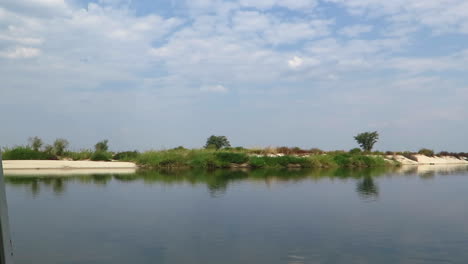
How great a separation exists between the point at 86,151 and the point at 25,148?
3.96 metres

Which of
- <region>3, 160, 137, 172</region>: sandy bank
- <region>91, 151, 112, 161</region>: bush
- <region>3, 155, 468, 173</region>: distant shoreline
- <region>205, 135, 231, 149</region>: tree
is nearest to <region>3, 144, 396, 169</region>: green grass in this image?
<region>91, 151, 112, 161</region>: bush

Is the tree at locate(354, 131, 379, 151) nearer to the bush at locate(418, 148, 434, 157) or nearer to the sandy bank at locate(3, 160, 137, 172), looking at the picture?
the bush at locate(418, 148, 434, 157)

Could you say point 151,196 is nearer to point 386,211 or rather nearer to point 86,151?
point 386,211

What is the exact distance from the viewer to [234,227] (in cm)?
776

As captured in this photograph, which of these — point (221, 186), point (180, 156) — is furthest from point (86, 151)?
point (221, 186)

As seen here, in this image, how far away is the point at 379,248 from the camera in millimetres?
6262

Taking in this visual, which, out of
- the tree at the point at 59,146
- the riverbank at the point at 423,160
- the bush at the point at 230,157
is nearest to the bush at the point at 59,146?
the tree at the point at 59,146

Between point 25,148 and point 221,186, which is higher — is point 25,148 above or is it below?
above

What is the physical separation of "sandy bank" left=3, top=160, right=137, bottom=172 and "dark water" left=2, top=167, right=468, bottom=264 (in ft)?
38.8

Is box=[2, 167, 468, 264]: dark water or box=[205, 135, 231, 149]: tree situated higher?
box=[205, 135, 231, 149]: tree

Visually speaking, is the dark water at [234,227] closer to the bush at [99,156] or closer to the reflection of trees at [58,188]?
the reflection of trees at [58,188]

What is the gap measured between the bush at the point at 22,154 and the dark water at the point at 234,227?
1443cm

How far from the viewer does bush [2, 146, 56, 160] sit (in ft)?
84.5

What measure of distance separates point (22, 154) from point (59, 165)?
319 centimetres
